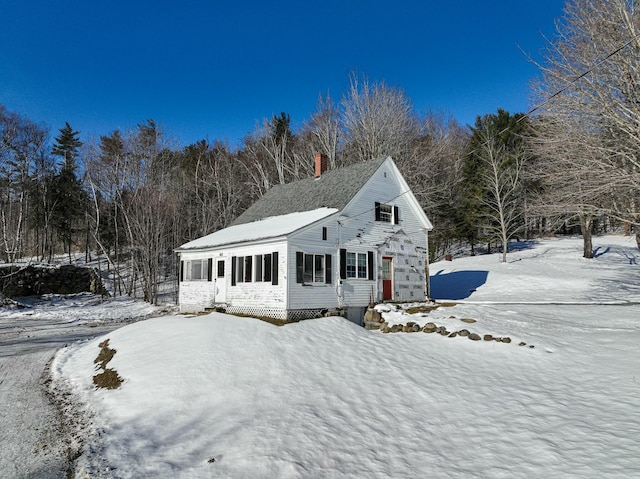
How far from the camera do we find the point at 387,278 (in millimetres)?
16859

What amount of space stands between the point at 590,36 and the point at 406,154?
1935cm

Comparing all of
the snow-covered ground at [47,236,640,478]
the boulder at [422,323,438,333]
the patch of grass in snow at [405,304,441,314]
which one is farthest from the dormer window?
the boulder at [422,323,438,333]

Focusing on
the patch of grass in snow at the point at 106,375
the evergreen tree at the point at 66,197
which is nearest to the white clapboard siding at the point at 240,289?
the patch of grass in snow at the point at 106,375

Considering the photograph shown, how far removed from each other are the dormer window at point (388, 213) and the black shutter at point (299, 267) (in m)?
4.93

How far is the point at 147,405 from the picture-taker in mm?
6945

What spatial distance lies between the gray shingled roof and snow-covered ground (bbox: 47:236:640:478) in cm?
606

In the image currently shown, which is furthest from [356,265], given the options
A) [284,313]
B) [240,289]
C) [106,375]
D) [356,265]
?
[106,375]

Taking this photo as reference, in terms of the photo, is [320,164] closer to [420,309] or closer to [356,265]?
[356,265]

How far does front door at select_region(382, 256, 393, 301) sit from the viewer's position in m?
16.7

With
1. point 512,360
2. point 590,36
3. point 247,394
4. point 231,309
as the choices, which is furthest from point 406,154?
point 247,394

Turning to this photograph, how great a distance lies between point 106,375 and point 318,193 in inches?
475

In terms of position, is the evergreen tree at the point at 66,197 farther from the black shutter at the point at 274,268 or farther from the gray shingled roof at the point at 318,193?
the black shutter at the point at 274,268

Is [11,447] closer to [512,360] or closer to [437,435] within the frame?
[437,435]

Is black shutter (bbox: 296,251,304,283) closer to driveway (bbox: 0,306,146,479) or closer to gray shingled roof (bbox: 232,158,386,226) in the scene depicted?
gray shingled roof (bbox: 232,158,386,226)
